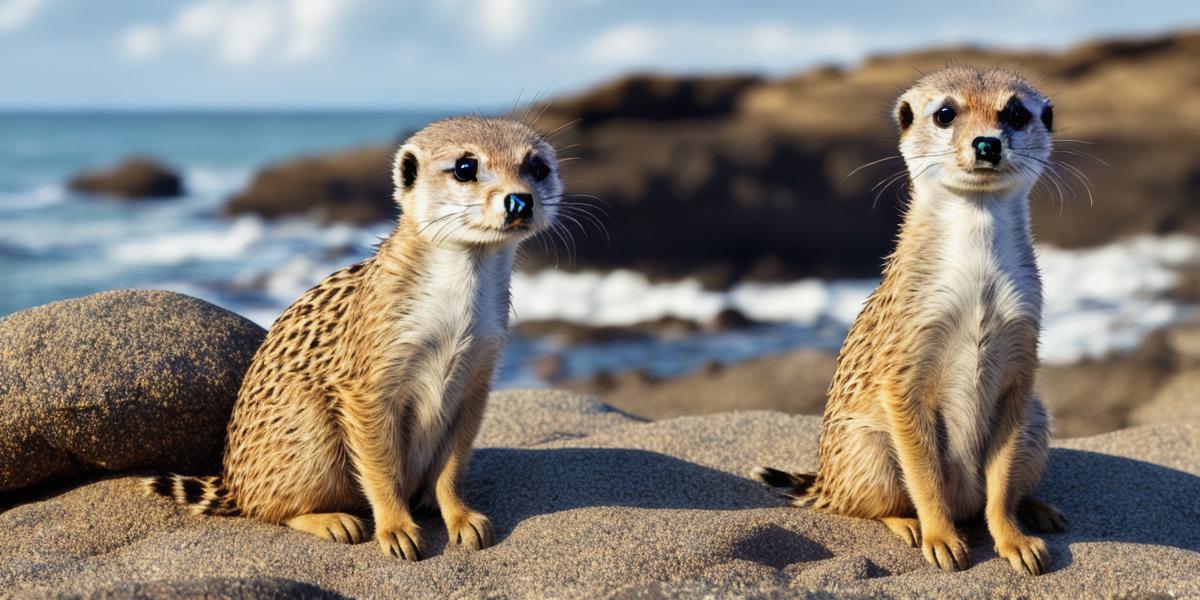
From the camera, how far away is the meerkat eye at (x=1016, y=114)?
14.1 ft

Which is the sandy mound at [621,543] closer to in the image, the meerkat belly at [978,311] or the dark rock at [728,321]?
the meerkat belly at [978,311]

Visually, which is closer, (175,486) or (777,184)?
(175,486)

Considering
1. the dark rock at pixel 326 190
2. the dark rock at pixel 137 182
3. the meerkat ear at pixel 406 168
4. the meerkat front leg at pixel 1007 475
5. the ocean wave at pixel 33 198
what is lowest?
the ocean wave at pixel 33 198

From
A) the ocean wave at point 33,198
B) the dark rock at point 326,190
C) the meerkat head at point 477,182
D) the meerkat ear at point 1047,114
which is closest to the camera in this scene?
the meerkat head at point 477,182

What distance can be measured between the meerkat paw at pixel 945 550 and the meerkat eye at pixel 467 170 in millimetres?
2105

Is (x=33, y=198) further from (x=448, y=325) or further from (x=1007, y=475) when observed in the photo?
(x=1007, y=475)

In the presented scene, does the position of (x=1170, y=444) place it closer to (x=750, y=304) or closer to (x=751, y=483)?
(x=751, y=483)

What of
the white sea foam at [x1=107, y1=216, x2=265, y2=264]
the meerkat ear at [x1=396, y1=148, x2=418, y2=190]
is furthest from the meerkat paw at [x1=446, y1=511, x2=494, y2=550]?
the white sea foam at [x1=107, y1=216, x2=265, y2=264]

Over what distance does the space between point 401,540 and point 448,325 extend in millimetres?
800

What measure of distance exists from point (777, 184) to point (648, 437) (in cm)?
1750

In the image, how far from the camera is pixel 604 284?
19578 mm

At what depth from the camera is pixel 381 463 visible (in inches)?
179

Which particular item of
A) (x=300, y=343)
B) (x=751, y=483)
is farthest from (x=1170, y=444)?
(x=300, y=343)

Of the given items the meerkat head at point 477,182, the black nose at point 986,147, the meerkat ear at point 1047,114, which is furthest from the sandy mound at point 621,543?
the meerkat ear at point 1047,114
